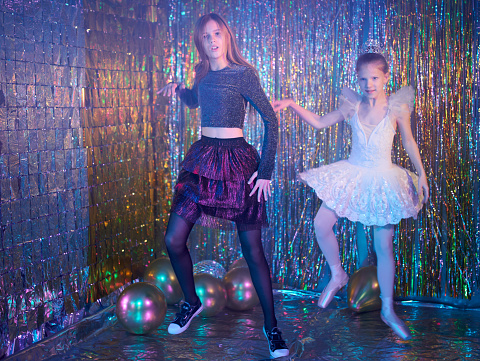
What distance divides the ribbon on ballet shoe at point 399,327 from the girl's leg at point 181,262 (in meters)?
1.15

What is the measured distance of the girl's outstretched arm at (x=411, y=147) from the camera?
333 cm

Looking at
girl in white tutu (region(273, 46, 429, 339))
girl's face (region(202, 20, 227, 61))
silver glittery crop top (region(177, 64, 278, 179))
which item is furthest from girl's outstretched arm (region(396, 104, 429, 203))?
girl's face (region(202, 20, 227, 61))

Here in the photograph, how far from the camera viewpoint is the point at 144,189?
4.21m

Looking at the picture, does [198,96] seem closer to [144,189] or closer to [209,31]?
[209,31]

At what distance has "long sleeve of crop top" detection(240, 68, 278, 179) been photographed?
2.88 meters

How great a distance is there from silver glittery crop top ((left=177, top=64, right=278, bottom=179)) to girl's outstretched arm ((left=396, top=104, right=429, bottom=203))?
941 millimetres

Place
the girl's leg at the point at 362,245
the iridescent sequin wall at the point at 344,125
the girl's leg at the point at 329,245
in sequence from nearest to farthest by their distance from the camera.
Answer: the girl's leg at the point at 329,245 < the iridescent sequin wall at the point at 344,125 < the girl's leg at the point at 362,245

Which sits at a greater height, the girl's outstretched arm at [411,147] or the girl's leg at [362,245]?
the girl's outstretched arm at [411,147]

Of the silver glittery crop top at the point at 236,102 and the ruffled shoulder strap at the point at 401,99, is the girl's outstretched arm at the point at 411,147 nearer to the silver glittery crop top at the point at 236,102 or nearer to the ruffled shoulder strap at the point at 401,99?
the ruffled shoulder strap at the point at 401,99

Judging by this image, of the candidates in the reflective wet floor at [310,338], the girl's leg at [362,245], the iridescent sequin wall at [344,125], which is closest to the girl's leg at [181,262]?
the reflective wet floor at [310,338]

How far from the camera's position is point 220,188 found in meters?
2.91

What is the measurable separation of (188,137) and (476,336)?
8.06ft

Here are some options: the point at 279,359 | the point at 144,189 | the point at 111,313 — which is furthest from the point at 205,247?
the point at 279,359

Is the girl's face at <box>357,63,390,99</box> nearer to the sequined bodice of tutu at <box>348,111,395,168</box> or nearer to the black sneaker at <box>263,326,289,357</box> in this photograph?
the sequined bodice of tutu at <box>348,111,395,168</box>
